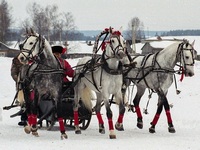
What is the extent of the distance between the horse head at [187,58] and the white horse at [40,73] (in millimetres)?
2993

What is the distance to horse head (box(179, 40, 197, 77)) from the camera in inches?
497

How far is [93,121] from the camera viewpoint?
1619cm

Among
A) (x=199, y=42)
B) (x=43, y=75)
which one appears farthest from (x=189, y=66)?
(x=199, y=42)

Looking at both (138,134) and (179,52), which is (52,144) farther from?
(179,52)

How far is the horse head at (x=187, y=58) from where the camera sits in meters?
12.6

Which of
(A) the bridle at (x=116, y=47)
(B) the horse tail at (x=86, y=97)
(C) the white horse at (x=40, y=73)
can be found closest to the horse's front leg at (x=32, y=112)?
(C) the white horse at (x=40, y=73)

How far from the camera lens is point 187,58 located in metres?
12.6

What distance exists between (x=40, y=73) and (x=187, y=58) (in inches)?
139

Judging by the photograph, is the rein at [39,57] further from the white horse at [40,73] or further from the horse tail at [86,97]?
the horse tail at [86,97]

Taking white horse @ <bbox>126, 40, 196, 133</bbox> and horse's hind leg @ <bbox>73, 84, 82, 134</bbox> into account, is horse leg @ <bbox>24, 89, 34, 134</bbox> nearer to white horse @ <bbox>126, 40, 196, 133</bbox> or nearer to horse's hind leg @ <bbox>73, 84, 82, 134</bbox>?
horse's hind leg @ <bbox>73, 84, 82, 134</bbox>

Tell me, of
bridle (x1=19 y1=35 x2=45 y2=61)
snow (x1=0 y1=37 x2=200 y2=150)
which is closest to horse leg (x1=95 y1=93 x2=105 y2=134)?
snow (x1=0 y1=37 x2=200 y2=150)

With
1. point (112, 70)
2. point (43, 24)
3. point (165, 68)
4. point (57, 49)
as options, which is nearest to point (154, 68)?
point (165, 68)

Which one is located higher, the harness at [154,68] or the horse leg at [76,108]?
the harness at [154,68]

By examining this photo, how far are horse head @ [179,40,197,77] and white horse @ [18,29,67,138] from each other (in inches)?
118
